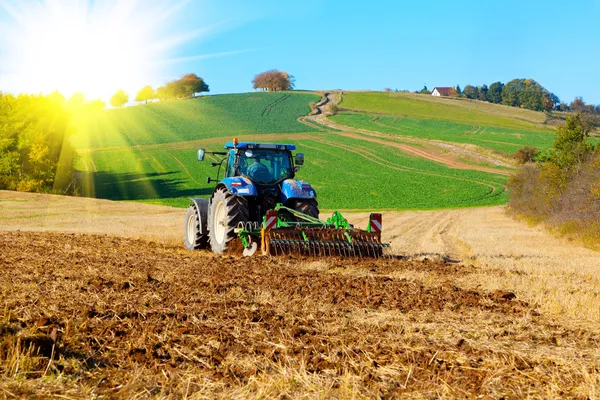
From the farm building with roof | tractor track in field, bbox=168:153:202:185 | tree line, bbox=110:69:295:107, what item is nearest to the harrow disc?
tractor track in field, bbox=168:153:202:185

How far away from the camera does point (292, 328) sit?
211 inches

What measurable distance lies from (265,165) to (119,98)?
9835 cm

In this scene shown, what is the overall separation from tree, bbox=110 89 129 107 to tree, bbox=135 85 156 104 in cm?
265

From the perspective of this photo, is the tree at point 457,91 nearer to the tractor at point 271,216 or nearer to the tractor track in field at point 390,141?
the tractor track in field at point 390,141

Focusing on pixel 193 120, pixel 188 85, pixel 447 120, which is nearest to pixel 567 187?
pixel 447 120

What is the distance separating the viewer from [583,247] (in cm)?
1806

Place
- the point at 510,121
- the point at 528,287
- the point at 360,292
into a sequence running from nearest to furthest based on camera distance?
the point at 360,292
the point at 528,287
the point at 510,121

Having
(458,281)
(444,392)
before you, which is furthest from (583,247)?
(444,392)

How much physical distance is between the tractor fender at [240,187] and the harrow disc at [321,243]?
3.76 feet

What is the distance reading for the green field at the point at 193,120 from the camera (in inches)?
2539

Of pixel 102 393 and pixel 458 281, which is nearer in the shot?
pixel 102 393

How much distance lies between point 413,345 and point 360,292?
2.80m

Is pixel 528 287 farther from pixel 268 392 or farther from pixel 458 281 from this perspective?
pixel 268 392

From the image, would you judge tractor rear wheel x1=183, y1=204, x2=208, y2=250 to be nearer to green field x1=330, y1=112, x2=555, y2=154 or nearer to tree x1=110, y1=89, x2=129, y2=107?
green field x1=330, y1=112, x2=555, y2=154
